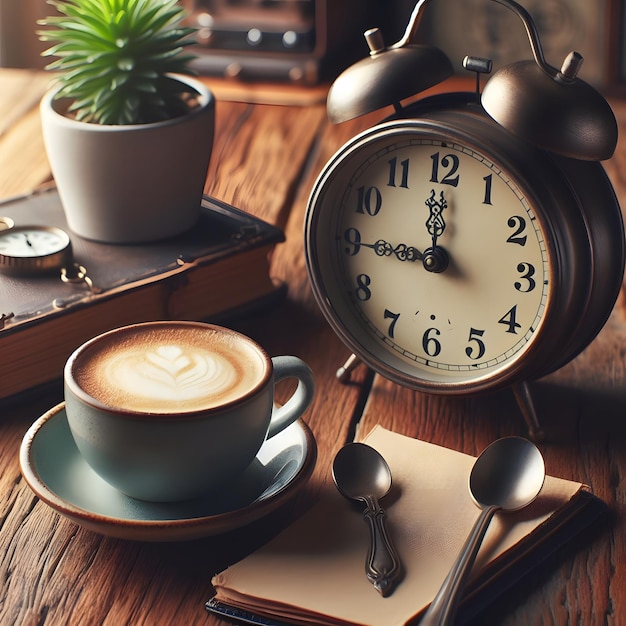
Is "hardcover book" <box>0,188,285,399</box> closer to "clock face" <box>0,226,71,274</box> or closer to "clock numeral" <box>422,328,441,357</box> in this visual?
"clock face" <box>0,226,71,274</box>

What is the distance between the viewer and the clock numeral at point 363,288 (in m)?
1.29

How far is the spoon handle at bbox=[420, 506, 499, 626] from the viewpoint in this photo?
858mm

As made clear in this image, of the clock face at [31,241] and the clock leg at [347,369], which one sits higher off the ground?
the clock face at [31,241]

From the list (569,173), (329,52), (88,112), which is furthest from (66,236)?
(329,52)

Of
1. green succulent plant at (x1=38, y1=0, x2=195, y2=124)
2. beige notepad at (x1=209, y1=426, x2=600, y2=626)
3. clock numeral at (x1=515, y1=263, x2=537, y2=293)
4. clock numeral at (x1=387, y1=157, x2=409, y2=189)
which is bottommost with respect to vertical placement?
beige notepad at (x1=209, y1=426, x2=600, y2=626)

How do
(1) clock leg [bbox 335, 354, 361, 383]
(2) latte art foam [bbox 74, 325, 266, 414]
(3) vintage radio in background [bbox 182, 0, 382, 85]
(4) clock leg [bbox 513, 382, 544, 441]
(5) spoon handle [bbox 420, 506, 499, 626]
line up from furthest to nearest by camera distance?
(3) vintage radio in background [bbox 182, 0, 382, 85] < (1) clock leg [bbox 335, 354, 361, 383] < (4) clock leg [bbox 513, 382, 544, 441] < (2) latte art foam [bbox 74, 325, 266, 414] < (5) spoon handle [bbox 420, 506, 499, 626]

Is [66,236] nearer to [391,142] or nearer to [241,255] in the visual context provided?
[241,255]

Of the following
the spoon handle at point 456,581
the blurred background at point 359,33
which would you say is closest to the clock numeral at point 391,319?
the spoon handle at point 456,581

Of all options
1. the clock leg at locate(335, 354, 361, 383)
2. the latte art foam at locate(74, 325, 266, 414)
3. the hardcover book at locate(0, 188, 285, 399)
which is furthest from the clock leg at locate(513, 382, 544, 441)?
the hardcover book at locate(0, 188, 285, 399)

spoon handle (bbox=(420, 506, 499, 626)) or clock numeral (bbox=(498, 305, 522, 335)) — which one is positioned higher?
clock numeral (bbox=(498, 305, 522, 335))

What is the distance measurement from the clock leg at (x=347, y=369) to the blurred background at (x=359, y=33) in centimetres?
146

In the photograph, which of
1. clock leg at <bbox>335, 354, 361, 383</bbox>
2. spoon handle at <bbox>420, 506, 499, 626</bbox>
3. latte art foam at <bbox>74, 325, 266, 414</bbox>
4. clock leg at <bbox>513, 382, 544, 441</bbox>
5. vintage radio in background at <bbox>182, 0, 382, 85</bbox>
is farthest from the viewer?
vintage radio in background at <bbox>182, 0, 382, 85</bbox>

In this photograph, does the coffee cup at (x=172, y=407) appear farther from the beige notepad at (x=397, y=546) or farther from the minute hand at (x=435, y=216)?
the minute hand at (x=435, y=216)

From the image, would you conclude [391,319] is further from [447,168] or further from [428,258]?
[447,168]
